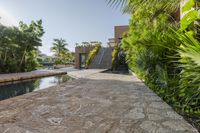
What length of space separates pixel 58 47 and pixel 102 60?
2063 cm

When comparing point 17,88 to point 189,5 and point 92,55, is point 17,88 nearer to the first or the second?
point 189,5

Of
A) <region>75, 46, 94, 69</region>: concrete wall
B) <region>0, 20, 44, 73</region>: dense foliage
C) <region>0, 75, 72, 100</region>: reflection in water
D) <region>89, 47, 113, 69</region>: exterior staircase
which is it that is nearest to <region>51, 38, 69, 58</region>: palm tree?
<region>75, 46, 94, 69</region>: concrete wall

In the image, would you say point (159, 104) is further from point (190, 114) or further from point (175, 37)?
point (175, 37)

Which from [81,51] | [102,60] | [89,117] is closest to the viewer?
[89,117]

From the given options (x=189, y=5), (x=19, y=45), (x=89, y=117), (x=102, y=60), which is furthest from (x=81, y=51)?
(x=189, y=5)

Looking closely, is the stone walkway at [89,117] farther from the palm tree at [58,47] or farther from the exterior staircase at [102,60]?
the palm tree at [58,47]

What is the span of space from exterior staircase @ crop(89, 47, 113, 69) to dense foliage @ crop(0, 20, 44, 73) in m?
6.09

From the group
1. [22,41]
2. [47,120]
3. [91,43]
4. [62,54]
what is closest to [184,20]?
[47,120]

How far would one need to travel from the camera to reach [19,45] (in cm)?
1292

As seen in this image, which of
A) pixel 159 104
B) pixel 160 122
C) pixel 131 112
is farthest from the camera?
pixel 159 104

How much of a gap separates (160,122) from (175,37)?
1.83m

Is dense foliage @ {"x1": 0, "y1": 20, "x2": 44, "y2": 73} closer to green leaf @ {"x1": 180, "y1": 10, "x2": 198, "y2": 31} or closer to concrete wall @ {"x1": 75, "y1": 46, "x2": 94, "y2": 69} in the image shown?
concrete wall @ {"x1": 75, "y1": 46, "x2": 94, "y2": 69}

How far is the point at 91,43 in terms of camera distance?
73.7ft

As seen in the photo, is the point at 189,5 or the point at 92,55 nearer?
the point at 189,5
